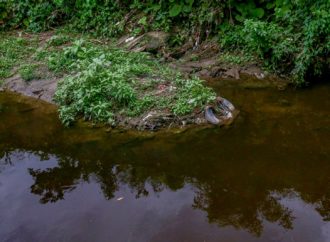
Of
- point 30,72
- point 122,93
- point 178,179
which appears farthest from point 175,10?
point 178,179

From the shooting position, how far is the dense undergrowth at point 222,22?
23.7 ft

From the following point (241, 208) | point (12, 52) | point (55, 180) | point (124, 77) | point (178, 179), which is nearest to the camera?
point (241, 208)

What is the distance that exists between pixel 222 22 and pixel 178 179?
4.79m

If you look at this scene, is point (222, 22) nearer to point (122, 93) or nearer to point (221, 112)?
point (221, 112)

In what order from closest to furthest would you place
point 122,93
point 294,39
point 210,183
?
point 210,183 < point 122,93 < point 294,39

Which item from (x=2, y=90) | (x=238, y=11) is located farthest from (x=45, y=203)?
(x=238, y=11)

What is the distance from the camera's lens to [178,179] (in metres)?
5.27

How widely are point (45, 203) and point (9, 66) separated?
16.1 feet

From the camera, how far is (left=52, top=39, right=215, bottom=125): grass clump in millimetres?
6602

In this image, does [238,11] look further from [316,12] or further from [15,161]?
[15,161]

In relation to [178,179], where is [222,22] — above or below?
above

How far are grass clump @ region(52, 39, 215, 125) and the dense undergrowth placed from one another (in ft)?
5.16

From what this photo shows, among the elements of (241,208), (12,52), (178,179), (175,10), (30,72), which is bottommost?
(12,52)

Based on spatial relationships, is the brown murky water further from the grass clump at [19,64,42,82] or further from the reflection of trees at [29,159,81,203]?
the grass clump at [19,64,42,82]
